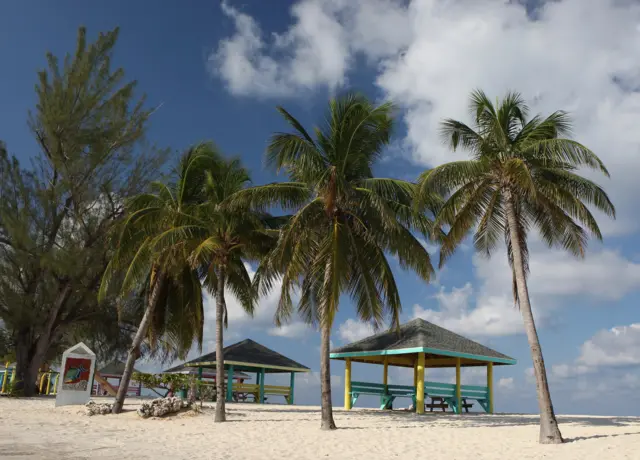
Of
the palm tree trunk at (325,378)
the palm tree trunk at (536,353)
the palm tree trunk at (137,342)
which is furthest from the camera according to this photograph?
the palm tree trunk at (137,342)

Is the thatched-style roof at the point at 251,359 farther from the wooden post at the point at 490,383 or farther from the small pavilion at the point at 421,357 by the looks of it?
the wooden post at the point at 490,383

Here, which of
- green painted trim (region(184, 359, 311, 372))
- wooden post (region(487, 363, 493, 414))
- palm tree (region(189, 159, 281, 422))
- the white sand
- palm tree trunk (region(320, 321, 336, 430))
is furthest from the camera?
green painted trim (region(184, 359, 311, 372))

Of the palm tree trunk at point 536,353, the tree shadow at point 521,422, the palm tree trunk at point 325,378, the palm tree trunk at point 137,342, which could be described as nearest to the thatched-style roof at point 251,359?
the palm tree trunk at point 137,342

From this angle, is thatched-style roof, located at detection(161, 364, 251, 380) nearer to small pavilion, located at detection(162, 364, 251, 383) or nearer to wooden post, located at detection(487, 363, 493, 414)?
small pavilion, located at detection(162, 364, 251, 383)

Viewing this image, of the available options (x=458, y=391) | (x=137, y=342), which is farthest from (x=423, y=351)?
(x=137, y=342)

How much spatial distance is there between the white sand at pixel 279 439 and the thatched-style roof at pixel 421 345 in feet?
13.2

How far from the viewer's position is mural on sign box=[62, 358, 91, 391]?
1938 cm

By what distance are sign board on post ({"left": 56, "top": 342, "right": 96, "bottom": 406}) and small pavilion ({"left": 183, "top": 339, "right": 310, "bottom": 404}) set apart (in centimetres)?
799

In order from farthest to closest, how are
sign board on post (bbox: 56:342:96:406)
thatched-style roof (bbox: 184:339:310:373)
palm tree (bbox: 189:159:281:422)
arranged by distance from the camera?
1. thatched-style roof (bbox: 184:339:310:373)
2. sign board on post (bbox: 56:342:96:406)
3. palm tree (bbox: 189:159:281:422)

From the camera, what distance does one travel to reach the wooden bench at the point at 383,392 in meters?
21.6

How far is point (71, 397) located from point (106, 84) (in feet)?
43.5

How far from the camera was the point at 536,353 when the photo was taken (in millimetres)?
12336

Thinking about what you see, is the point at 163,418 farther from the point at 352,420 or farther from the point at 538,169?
the point at 538,169

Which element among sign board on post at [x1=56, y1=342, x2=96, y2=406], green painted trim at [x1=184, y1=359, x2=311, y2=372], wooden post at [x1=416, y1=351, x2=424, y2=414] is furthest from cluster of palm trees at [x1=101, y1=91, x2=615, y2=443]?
green painted trim at [x1=184, y1=359, x2=311, y2=372]
